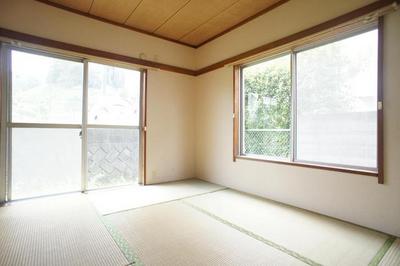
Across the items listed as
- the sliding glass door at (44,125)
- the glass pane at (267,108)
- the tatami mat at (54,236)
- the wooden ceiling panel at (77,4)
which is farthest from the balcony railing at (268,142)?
the wooden ceiling panel at (77,4)

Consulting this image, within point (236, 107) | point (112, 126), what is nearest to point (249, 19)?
point (236, 107)

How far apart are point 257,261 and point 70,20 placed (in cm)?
389

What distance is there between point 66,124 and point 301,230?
11.2ft

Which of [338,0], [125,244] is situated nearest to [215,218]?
[125,244]

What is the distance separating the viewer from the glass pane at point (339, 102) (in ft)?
7.58

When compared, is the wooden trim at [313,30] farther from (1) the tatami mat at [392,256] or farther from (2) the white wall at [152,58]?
(1) the tatami mat at [392,256]

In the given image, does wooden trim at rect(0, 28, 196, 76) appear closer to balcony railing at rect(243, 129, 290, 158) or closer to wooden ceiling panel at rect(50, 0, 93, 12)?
wooden ceiling panel at rect(50, 0, 93, 12)

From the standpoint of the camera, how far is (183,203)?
9.72 feet

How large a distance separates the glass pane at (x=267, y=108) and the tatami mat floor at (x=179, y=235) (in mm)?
875

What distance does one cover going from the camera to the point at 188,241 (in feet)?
6.42

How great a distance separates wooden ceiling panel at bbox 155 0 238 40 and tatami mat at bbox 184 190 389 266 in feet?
9.19

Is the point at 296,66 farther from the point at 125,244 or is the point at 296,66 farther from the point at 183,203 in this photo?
the point at 125,244

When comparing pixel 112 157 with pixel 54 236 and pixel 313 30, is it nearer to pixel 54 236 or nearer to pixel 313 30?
pixel 54 236

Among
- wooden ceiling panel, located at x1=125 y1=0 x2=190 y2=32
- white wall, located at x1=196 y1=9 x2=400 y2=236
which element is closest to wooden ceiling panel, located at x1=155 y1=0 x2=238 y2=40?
wooden ceiling panel, located at x1=125 y1=0 x2=190 y2=32
